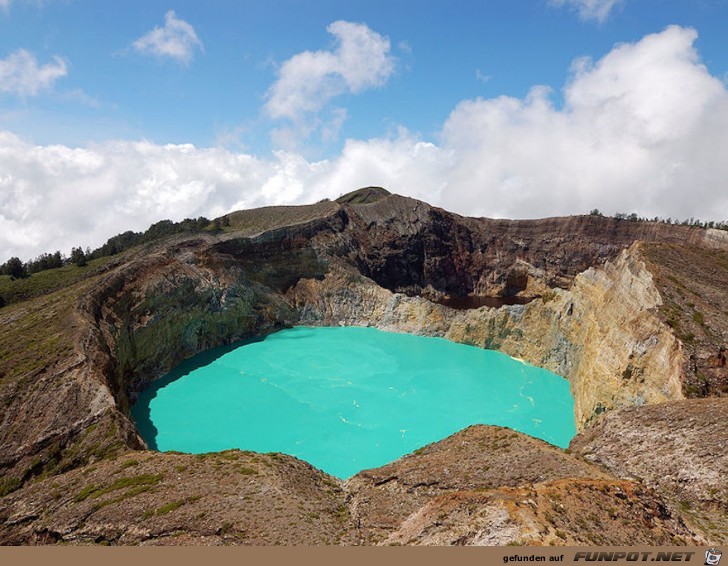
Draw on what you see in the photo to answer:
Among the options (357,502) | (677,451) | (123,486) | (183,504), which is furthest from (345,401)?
(677,451)

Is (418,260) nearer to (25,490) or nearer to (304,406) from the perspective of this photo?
(304,406)

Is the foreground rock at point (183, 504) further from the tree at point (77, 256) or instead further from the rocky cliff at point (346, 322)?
the tree at point (77, 256)

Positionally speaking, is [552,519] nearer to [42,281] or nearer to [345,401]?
[345,401]

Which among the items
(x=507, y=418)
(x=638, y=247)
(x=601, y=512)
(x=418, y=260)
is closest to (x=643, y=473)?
(x=601, y=512)

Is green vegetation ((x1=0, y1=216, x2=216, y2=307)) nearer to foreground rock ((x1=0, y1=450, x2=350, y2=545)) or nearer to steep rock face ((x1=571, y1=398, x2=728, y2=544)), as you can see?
foreground rock ((x1=0, y1=450, x2=350, y2=545))

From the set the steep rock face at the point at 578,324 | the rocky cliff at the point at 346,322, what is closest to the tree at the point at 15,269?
the rocky cliff at the point at 346,322

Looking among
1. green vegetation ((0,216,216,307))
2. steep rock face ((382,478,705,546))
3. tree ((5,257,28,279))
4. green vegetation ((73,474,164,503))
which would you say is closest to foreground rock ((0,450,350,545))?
green vegetation ((73,474,164,503))
